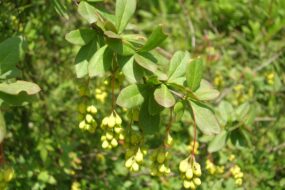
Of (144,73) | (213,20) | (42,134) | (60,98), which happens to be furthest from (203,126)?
(213,20)

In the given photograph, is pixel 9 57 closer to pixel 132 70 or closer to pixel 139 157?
pixel 132 70

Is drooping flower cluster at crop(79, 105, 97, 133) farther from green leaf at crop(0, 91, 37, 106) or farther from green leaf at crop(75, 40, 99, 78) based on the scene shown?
green leaf at crop(0, 91, 37, 106)

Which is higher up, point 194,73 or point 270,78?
point 194,73

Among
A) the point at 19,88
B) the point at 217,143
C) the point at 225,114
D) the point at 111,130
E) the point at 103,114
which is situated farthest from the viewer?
the point at 103,114

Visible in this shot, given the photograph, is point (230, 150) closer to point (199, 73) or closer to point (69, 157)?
point (69, 157)

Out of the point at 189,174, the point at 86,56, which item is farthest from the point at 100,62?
the point at 189,174

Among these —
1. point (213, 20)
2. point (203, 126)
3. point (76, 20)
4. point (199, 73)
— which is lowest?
point (213, 20)

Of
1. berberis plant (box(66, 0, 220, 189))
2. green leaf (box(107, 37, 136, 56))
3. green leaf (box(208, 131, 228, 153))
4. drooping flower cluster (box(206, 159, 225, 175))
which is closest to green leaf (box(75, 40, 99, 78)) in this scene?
berberis plant (box(66, 0, 220, 189))
